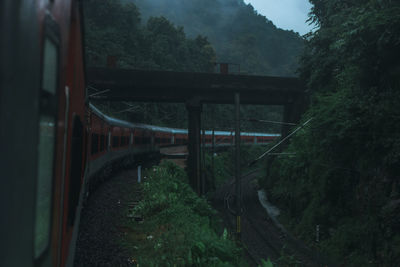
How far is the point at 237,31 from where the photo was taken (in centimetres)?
14725

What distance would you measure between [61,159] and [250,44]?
12812 centimetres

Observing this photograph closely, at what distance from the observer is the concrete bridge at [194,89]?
23.0m

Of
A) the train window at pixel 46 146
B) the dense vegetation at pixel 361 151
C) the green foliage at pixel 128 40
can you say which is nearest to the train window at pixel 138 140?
the dense vegetation at pixel 361 151

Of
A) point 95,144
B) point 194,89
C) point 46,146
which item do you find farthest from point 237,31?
point 46,146

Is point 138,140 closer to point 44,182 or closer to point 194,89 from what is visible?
point 194,89

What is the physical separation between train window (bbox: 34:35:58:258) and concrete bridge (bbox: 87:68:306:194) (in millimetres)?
21070

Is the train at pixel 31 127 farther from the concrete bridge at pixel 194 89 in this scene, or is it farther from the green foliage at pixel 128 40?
the green foliage at pixel 128 40

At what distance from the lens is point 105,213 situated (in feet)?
36.1

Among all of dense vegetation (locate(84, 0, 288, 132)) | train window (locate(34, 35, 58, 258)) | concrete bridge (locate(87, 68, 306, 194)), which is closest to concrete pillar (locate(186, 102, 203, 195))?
concrete bridge (locate(87, 68, 306, 194))

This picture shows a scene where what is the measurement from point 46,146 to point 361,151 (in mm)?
15440

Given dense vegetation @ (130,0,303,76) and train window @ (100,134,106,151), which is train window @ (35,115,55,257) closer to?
train window @ (100,134,106,151)

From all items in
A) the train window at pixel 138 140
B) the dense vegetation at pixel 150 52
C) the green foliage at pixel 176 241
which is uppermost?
the dense vegetation at pixel 150 52

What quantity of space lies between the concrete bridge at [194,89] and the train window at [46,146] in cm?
2107

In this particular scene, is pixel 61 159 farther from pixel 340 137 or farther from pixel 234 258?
pixel 340 137
